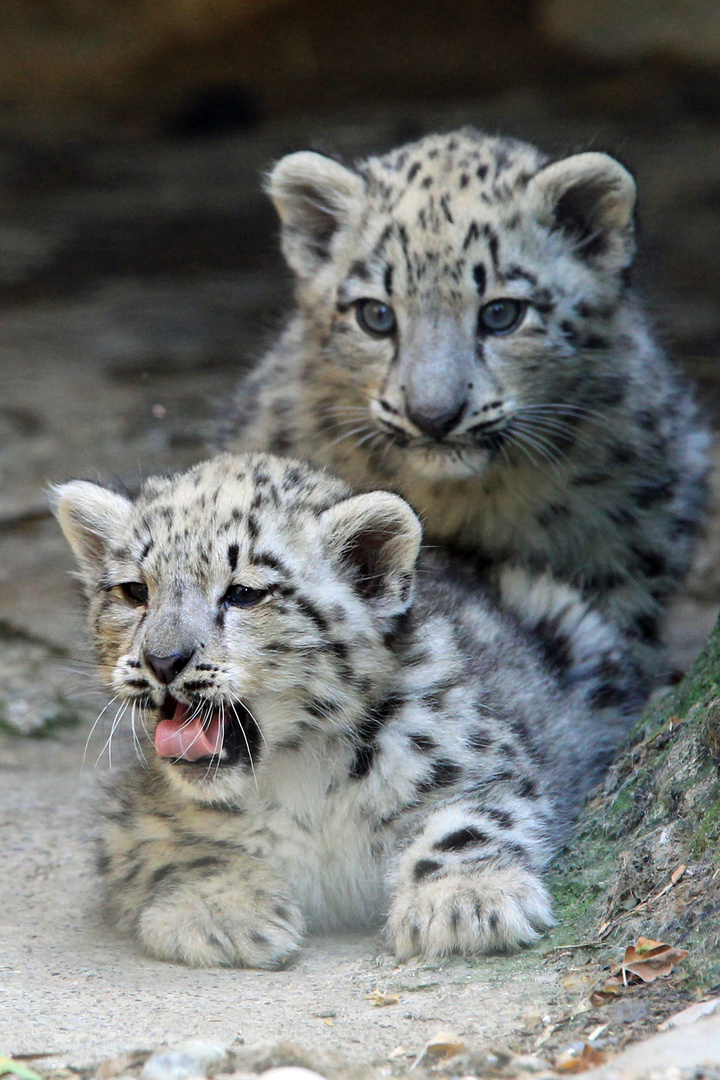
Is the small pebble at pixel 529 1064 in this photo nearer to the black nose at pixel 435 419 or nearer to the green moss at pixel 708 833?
the green moss at pixel 708 833

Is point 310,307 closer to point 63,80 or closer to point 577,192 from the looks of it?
point 577,192

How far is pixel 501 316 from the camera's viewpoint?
20.6 ft

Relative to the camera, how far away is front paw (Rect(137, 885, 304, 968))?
4641mm

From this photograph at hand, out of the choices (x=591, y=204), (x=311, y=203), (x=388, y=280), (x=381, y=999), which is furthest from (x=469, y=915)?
(x=311, y=203)

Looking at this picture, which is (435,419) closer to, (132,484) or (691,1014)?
(132,484)

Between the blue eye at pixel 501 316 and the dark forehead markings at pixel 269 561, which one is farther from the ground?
the blue eye at pixel 501 316

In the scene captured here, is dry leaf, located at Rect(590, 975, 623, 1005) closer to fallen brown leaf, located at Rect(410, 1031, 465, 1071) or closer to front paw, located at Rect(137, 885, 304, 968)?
fallen brown leaf, located at Rect(410, 1031, 465, 1071)

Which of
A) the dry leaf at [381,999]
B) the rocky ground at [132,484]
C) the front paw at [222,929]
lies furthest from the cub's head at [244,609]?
the dry leaf at [381,999]

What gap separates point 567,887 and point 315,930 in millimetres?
869

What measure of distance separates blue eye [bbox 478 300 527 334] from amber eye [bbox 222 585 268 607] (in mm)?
2036

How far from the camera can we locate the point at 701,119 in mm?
15578

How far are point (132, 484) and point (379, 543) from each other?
42.4 inches

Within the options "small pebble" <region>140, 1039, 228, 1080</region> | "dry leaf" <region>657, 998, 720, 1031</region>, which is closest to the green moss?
"dry leaf" <region>657, 998, 720, 1031</region>

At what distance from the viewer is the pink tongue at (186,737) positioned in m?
4.56
